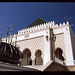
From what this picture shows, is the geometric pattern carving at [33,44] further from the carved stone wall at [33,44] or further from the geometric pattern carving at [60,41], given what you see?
the geometric pattern carving at [60,41]

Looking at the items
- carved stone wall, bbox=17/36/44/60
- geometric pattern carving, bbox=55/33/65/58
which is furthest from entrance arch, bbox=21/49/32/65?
geometric pattern carving, bbox=55/33/65/58

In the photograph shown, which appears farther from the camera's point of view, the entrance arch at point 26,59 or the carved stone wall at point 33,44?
the entrance arch at point 26,59

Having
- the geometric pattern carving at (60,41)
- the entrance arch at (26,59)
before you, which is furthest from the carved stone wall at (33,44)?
the geometric pattern carving at (60,41)

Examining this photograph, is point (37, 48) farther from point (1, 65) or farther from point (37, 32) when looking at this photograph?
point (1, 65)

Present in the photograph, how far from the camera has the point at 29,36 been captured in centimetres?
924

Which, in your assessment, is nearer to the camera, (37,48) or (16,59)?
(16,59)

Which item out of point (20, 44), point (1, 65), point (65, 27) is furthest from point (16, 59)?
point (20, 44)

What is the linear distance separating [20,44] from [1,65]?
7143mm

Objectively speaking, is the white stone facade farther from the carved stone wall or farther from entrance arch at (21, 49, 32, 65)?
entrance arch at (21, 49, 32, 65)

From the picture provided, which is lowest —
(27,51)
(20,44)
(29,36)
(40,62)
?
(40,62)

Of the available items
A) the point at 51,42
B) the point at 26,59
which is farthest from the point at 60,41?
the point at 26,59

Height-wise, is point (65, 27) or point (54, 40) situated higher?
point (65, 27)

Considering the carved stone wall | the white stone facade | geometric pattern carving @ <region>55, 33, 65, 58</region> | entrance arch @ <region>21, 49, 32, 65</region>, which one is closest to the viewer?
the white stone facade

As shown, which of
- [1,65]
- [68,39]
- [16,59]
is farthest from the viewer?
[68,39]
